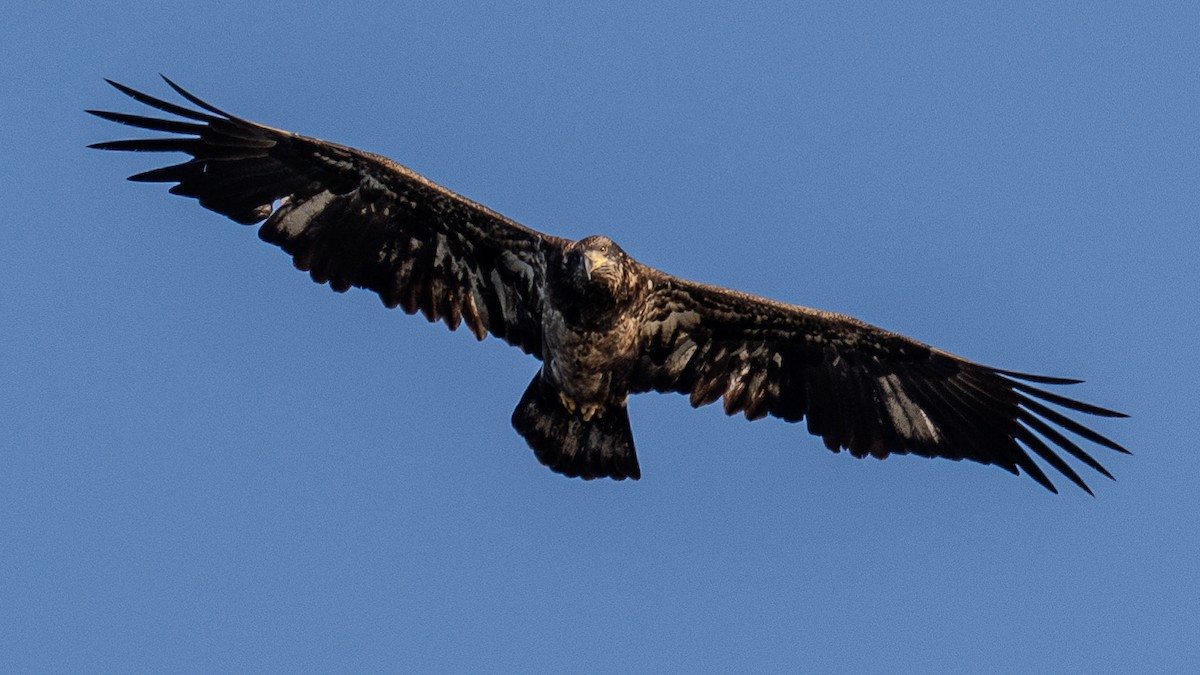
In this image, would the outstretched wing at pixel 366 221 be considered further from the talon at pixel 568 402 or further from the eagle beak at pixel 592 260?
the eagle beak at pixel 592 260

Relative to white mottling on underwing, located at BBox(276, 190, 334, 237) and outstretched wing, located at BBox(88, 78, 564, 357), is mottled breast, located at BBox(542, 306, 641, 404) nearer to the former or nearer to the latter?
outstretched wing, located at BBox(88, 78, 564, 357)

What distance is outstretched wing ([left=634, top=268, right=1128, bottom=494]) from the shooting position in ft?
43.4

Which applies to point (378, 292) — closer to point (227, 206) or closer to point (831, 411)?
point (227, 206)

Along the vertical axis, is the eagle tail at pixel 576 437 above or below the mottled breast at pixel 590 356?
below

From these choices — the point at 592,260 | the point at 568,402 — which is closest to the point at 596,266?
the point at 592,260

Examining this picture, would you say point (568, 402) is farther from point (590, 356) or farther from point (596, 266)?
point (596, 266)

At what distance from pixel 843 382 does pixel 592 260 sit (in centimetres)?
250

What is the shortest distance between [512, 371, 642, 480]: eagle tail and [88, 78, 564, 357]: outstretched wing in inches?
17.0

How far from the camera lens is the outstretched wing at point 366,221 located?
1298 centimetres

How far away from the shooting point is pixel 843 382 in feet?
44.3

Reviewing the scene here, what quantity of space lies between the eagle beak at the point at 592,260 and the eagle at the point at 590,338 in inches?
25.0

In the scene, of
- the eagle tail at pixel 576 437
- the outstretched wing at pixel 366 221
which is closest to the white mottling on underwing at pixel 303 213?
the outstretched wing at pixel 366 221

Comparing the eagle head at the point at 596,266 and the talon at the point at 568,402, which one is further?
the talon at the point at 568,402

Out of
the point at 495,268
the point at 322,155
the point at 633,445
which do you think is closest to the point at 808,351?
the point at 633,445
